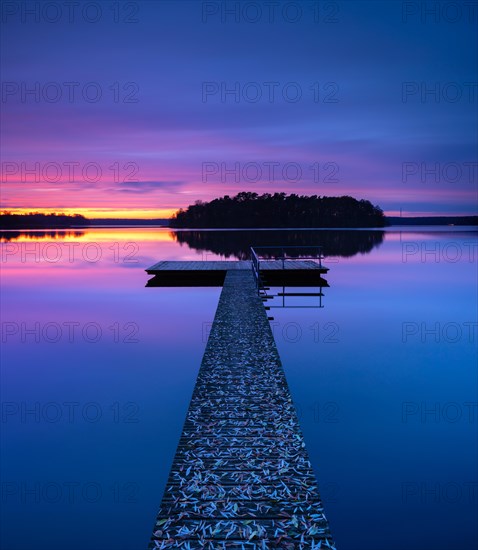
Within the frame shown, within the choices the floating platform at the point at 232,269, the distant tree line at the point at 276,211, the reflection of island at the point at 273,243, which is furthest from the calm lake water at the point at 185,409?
the distant tree line at the point at 276,211

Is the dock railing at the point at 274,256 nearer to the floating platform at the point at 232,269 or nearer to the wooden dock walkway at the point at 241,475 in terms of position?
the floating platform at the point at 232,269

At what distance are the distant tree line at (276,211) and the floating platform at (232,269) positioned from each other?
314 feet

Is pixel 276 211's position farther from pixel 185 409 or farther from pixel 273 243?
pixel 185 409

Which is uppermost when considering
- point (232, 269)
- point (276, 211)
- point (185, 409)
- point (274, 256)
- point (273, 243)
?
point (276, 211)

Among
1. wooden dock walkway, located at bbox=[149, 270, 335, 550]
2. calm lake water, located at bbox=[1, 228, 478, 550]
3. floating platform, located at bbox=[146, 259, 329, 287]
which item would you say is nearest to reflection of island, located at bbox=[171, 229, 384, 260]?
floating platform, located at bbox=[146, 259, 329, 287]

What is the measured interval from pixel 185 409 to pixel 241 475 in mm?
5222

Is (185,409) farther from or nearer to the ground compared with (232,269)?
nearer to the ground

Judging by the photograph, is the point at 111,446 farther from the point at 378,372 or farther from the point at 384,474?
the point at 378,372

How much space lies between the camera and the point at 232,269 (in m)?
25.3

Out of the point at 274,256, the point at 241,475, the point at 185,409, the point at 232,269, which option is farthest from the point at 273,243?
the point at 241,475

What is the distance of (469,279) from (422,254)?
70.8 ft

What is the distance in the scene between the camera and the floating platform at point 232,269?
25000mm

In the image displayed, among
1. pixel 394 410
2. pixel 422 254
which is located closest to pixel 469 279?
pixel 422 254

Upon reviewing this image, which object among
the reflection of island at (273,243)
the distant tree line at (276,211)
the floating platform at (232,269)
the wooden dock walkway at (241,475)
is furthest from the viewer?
the distant tree line at (276,211)
